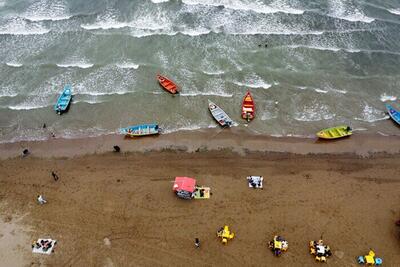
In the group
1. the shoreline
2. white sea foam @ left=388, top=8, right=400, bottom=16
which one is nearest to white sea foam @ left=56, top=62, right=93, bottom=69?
the shoreline

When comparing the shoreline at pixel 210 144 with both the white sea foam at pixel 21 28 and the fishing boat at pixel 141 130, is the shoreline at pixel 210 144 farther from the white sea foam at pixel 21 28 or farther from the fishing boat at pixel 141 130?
the white sea foam at pixel 21 28

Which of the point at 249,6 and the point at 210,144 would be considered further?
the point at 249,6

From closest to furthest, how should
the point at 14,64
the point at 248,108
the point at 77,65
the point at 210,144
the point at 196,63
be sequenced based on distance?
the point at 210,144 → the point at 248,108 → the point at 196,63 → the point at 77,65 → the point at 14,64

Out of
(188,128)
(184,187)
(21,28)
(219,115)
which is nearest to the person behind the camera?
(184,187)

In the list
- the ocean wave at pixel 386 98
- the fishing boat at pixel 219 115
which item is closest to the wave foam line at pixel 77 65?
the fishing boat at pixel 219 115

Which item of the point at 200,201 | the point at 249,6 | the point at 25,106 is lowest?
the point at 200,201

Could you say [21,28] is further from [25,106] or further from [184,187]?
[184,187]

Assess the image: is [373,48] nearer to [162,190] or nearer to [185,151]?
[185,151]

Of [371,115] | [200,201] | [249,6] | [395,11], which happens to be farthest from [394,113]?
[249,6]

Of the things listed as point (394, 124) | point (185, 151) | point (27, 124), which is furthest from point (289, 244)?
point (27, 124)
